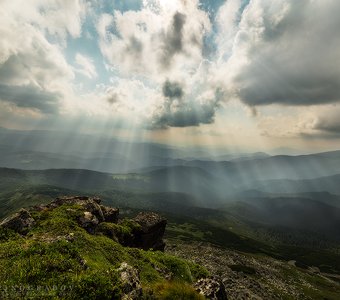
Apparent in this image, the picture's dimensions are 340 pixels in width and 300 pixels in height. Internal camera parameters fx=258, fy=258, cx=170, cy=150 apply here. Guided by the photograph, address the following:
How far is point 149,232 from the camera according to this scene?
51.1 meters

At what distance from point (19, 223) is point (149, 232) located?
26.7 metres

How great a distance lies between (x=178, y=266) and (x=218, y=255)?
94104 mm

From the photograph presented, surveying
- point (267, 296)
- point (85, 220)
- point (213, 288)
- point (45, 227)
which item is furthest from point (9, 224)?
point (267, 296)

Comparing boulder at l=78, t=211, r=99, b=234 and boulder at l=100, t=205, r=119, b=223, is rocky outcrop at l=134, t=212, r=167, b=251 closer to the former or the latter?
boulder at l=100, t=205, r=119, b=223

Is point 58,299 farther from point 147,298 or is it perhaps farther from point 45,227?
point 45,227

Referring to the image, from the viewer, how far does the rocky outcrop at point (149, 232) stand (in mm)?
49625

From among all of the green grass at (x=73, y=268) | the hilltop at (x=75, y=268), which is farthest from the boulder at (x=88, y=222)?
the green grass at (x=73, y=268)

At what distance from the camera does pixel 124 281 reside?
14.7 metres

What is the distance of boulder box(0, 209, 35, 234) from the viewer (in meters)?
28.5

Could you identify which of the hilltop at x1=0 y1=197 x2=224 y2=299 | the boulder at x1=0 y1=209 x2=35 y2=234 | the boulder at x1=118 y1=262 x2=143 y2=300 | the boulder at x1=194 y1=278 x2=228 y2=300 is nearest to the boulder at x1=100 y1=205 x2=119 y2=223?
the hilltop at x1=0 y1=197 x2=224 y2=299

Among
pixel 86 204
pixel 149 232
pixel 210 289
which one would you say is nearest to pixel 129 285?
pixel 210 289

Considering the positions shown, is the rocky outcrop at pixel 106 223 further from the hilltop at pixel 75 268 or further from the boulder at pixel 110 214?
the hilltop at pixel 75 268

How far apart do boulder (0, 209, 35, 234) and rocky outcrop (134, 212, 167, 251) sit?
22.7 m

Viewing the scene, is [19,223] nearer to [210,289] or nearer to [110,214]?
[110,214]
